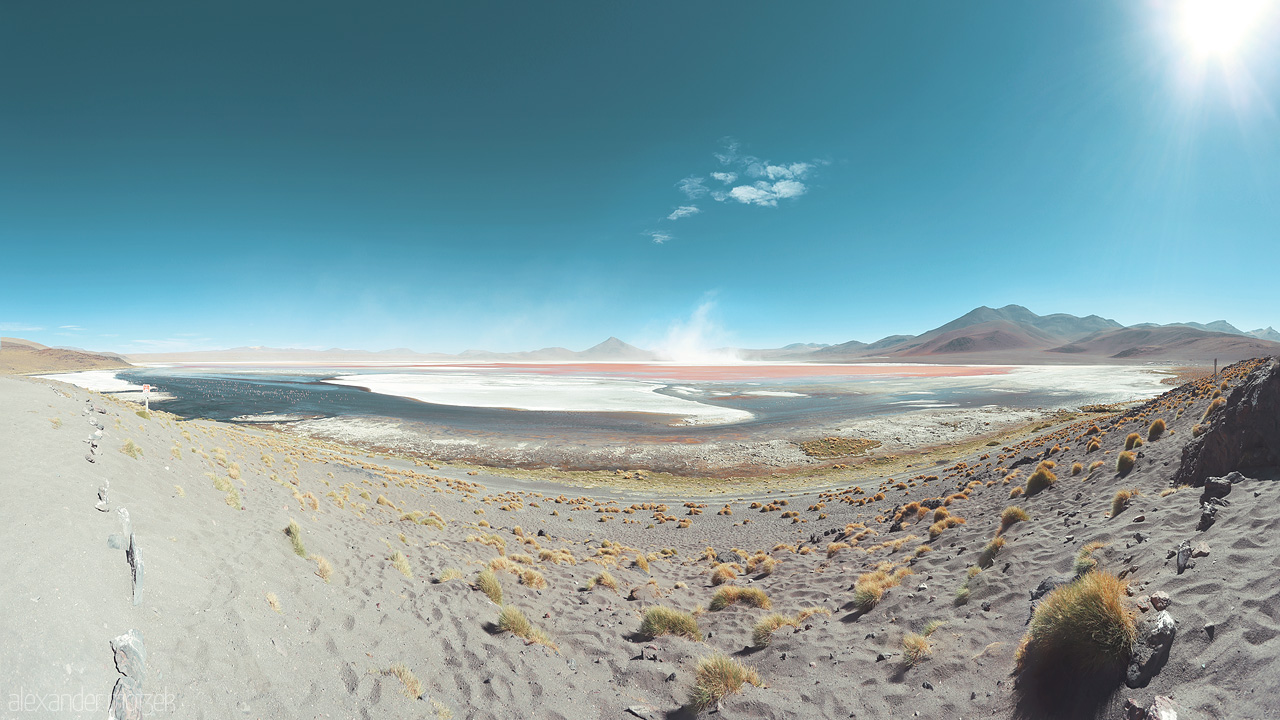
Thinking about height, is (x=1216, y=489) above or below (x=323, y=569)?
above

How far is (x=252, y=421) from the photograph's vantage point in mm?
43938

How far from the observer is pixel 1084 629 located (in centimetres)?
407

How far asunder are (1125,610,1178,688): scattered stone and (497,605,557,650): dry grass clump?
21.3 feet

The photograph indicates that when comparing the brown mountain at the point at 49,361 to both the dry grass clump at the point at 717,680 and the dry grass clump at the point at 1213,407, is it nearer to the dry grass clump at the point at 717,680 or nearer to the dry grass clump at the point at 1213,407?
the dry grass clump at the point at 717,680

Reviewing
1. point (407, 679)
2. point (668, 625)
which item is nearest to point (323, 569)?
point (407, 679)

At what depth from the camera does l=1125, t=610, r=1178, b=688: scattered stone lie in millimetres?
3637

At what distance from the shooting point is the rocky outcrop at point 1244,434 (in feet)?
21.4

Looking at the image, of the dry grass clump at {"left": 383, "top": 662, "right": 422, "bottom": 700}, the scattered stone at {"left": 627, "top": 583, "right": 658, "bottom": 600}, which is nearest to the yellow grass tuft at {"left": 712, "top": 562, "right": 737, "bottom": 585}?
the scattered stone at {"left": 627, "top": 583, "right": 658, "bottom": 600}

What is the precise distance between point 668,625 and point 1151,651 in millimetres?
5715

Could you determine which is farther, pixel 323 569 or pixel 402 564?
pixel 402 564

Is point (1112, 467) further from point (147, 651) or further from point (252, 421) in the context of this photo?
point (252, 421)

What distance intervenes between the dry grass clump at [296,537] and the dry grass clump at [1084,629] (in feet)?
33.2

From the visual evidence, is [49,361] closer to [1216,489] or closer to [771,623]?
[771,623]

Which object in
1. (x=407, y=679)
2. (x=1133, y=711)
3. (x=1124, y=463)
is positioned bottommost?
(x=407, y=679)
